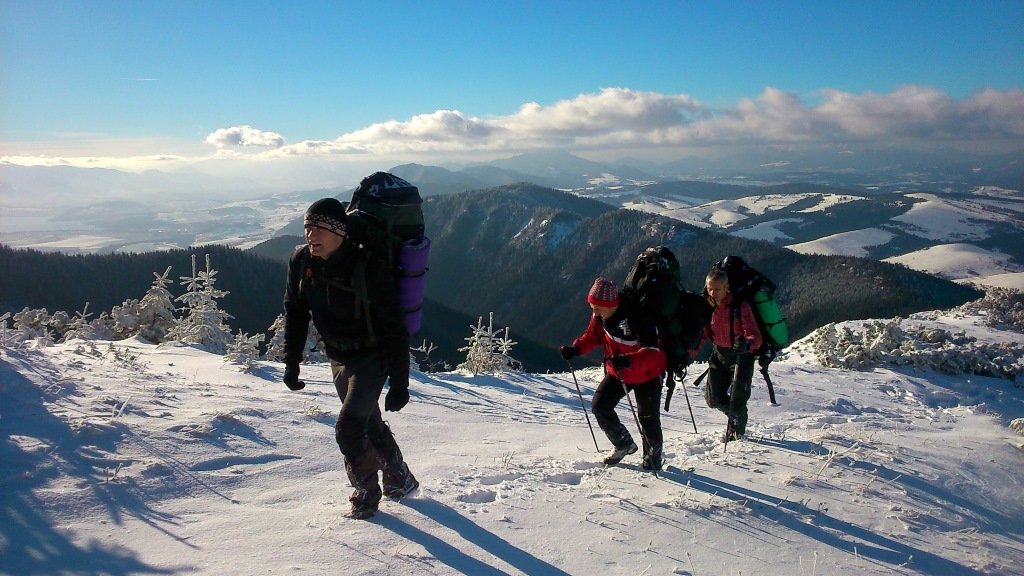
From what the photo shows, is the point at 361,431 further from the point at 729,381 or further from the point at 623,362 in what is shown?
the point at 729,381

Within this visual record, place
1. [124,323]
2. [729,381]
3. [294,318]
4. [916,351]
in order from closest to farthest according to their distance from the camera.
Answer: [294,318] → [729,381] → [916,351] → [124,323]

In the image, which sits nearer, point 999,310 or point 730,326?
point 730,326

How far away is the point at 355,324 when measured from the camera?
4.27m

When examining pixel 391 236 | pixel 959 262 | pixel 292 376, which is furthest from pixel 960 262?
pixel 292 376

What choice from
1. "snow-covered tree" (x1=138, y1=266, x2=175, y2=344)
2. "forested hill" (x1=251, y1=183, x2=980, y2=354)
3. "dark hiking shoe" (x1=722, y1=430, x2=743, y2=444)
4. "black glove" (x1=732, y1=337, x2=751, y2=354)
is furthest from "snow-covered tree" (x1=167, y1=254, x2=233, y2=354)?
"forested hill" (x1=251, y1=183, x2=980, y2=354)

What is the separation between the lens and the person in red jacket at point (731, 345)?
707cm

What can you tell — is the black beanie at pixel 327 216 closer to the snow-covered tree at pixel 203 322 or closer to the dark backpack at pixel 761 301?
the dark backpack at pixel 761 301

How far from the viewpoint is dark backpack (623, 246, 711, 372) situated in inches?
224

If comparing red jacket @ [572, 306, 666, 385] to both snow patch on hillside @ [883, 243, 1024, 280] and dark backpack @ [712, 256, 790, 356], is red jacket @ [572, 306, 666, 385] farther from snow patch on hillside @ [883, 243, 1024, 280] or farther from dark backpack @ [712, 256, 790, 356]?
snow patch on hillside @ [883, 243, 1024, 280]

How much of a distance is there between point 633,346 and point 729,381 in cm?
288

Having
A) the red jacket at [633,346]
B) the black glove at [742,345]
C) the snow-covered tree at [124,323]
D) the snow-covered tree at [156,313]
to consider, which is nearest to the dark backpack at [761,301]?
the black glove at [742,345]

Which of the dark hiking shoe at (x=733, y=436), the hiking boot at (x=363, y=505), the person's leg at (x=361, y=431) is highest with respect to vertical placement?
the person's leg at (x=361, y=431)

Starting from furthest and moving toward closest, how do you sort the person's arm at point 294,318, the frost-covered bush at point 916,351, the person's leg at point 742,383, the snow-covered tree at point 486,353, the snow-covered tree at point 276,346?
the snow-covered tree at point 276,346 → the snow-covered tree at point 486,353 → the frost-covered bush at point 916,351 → the person's leg at point 742,383 → the person's arm at point 294,318

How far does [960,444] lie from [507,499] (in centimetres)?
688
